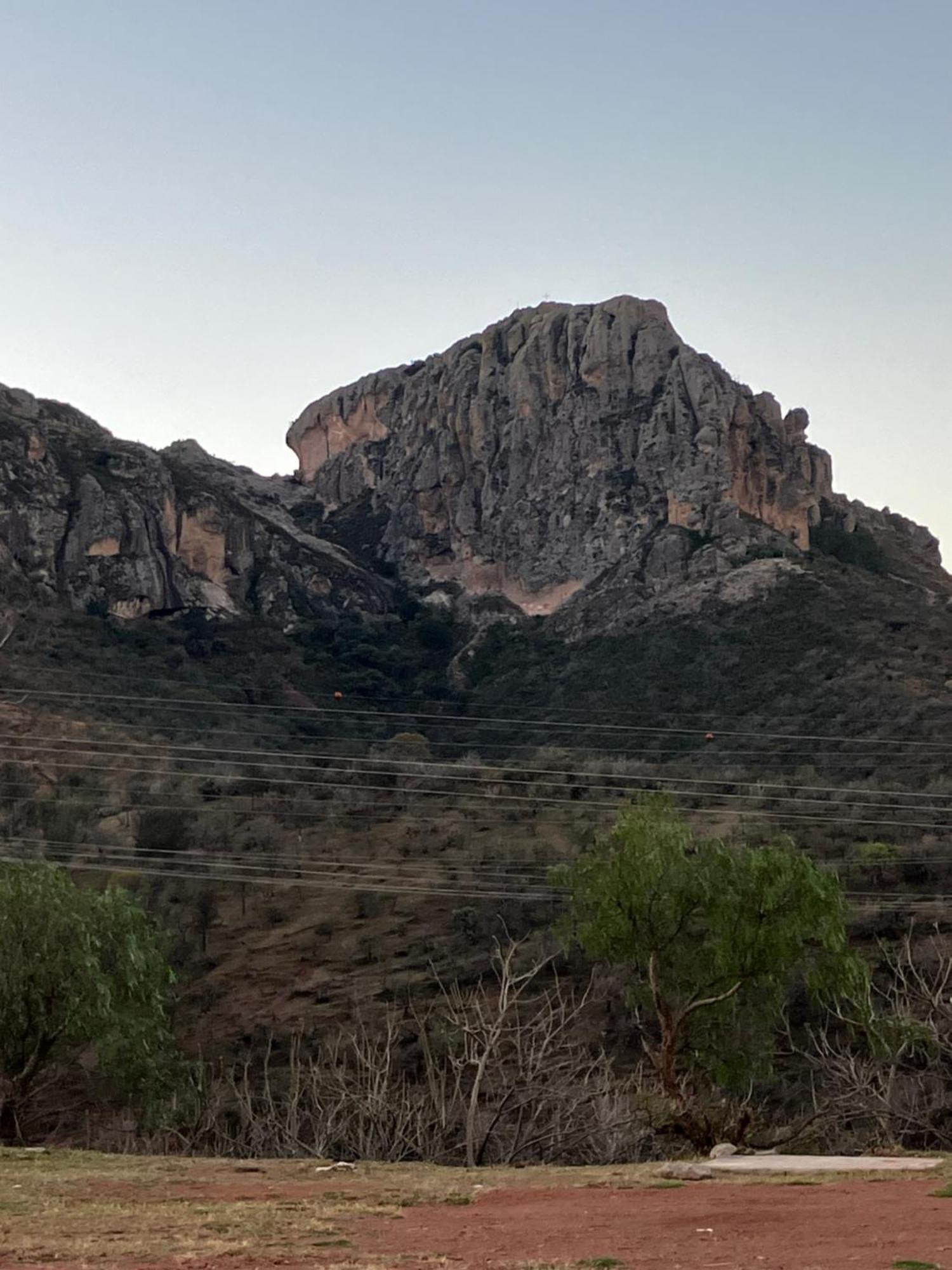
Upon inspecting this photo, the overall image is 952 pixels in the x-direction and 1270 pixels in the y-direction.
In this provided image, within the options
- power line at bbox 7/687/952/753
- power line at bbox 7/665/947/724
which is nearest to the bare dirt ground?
power line at bbox 7/687/952/753

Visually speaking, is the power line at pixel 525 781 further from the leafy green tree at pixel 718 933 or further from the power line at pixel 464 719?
the leafy green tree at pixel 718 933

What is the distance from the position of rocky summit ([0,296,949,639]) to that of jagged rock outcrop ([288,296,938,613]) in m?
0.19

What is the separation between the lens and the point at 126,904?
31984mm

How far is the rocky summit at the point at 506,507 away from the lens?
9762cm

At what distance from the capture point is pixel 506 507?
383ft

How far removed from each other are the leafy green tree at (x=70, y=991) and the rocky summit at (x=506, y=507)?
63.8 m

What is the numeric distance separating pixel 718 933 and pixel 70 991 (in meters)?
13.3

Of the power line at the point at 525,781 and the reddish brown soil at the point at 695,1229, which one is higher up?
the power line at the point at 525,781

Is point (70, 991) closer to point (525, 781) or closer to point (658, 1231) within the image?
point (658, 1231)

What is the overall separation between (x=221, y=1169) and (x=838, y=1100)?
34.6 feet

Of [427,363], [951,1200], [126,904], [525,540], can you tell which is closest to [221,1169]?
[951,1200]

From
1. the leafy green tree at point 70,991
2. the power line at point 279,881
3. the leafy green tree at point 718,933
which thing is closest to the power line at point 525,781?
the power line at point 279,881

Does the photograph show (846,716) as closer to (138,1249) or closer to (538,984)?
(538,984)

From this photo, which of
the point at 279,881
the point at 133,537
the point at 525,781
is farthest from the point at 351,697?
the point at 279,881
